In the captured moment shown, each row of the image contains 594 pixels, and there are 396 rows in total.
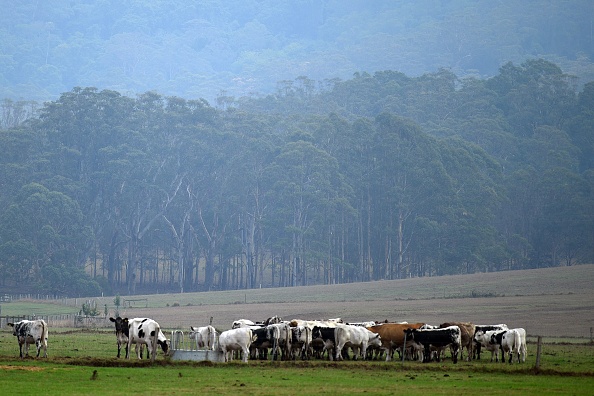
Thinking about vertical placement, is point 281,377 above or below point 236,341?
below

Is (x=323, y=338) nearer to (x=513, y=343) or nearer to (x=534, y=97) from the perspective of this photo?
(x=513, y=343)

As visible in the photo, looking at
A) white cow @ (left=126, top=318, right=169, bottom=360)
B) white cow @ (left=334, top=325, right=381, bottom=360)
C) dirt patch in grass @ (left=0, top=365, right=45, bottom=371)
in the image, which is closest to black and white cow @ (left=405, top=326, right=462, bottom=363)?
white cow @ (left=334, top=325, right=381, bottom=360)

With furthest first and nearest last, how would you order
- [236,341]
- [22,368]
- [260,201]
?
[260,201], [236,341], [22,368]

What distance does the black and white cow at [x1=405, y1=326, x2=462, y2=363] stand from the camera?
37031 mm

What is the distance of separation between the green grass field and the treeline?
8866 centimetres

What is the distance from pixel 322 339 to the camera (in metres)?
38.4

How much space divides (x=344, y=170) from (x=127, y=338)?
10698 centimetres

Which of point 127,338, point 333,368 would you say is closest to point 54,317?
point 127,338

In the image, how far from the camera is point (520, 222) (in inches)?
5645

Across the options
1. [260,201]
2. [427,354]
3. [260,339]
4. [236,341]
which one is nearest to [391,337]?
[427,354]

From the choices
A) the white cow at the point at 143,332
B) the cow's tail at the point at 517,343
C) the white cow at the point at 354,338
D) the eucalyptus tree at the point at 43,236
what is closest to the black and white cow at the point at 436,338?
the white cow at the point at 354,338

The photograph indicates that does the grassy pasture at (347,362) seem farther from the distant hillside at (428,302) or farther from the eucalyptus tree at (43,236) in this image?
the eucalyptus tree at (43,236)

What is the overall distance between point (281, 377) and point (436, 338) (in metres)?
8.41

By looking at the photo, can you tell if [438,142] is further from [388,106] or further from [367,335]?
[367,335]
